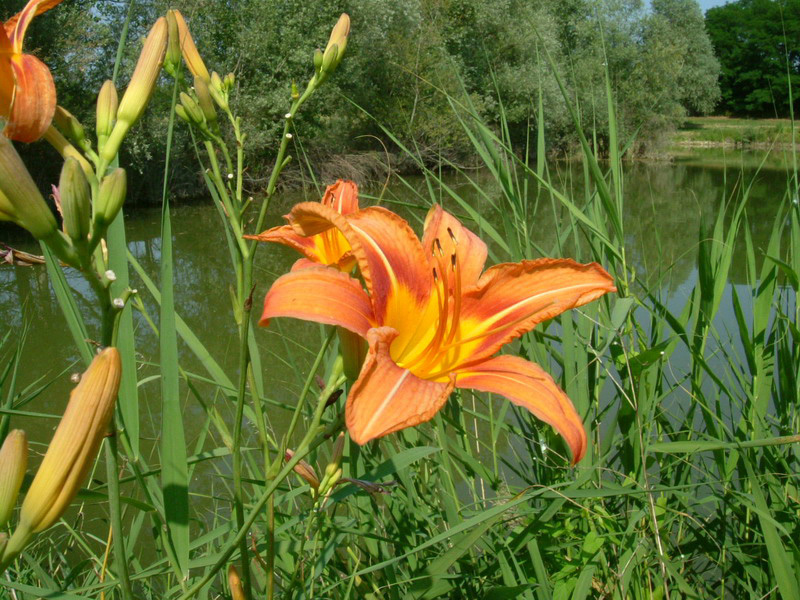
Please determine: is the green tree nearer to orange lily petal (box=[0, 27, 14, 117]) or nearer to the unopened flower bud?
the unopened flower bud

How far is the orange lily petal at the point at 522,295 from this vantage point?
788 mm

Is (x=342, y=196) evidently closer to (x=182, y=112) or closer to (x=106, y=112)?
(x=182, y=112)

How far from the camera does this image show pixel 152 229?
370 inches

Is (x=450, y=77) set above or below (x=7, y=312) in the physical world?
above

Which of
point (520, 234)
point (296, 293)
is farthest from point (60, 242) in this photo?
point (520, 234)

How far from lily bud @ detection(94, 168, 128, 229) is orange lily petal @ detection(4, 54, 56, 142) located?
14 centimetres

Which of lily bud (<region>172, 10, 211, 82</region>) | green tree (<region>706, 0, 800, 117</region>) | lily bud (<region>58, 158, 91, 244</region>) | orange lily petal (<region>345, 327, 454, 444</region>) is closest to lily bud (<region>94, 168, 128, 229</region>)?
lily bud (<region>58, 158, 91, 244</region>)

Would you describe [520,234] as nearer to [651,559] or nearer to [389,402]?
[651,559]

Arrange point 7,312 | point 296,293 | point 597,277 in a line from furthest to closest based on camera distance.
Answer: point 7,312 < point 597,277 < point 296,293

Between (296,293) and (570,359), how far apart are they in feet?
2.50

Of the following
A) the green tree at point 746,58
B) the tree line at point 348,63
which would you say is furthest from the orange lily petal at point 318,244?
the green tree at point 746,58

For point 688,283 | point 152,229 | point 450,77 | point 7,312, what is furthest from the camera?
point 450,77

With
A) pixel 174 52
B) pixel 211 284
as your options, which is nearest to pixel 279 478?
pixel 174 52

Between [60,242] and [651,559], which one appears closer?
[60,242]
